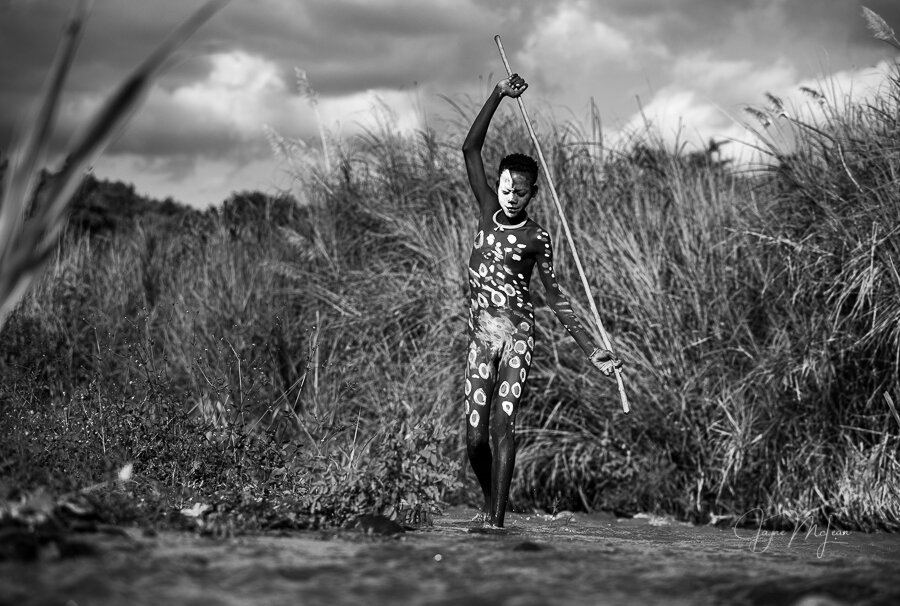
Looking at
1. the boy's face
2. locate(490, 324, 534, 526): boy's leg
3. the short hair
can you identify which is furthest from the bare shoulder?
locate(490, 324, 534, 526): boy's leg

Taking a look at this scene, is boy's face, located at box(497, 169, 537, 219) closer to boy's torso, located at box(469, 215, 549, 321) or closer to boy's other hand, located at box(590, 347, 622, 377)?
boy's torso, located at box(469, 215, 549, 321)

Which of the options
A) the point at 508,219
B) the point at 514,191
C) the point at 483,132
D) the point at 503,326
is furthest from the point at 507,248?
the point at 483,132

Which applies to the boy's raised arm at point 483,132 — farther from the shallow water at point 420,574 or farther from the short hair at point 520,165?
the shallow water at point 420,574

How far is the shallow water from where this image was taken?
10.5ft

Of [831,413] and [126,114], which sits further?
[831,413]

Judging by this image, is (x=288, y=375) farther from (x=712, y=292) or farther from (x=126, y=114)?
(x=126, y=114)

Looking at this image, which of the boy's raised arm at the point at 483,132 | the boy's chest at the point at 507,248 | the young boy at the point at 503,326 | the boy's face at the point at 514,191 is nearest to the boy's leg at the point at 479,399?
the young boy at the point at 503,326

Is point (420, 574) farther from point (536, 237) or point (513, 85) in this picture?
point (513, 85)

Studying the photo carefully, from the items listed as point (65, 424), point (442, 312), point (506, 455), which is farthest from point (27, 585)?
point (442, 312)

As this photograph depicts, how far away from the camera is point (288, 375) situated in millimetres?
10320

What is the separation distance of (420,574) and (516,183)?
315cm

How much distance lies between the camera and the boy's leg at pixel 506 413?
611 centimetres

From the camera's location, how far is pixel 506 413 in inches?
242

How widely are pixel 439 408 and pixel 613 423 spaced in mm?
1479
